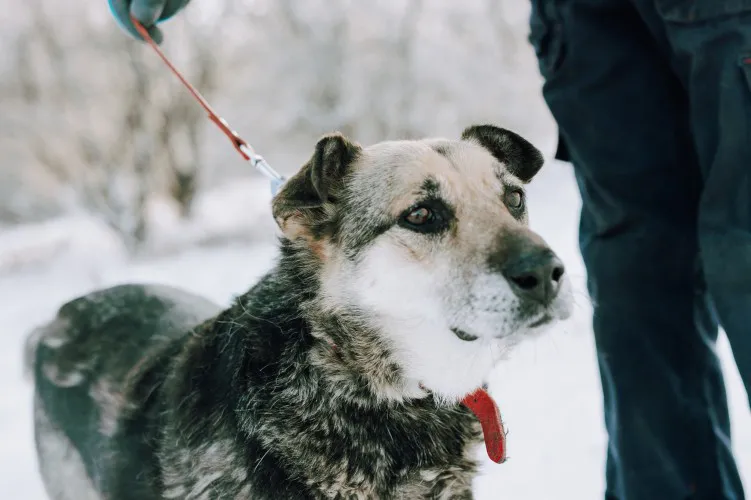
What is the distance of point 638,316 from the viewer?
222 centimetres

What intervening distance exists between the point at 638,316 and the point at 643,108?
696mm

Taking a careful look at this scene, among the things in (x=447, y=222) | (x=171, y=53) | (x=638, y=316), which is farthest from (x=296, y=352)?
(x=171, y=53)

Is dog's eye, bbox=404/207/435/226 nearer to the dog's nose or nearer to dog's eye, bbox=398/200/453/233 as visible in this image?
dog's eye, bbox=398/200/453/233

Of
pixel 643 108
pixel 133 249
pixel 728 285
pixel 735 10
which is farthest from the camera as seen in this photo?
pixel 133 249

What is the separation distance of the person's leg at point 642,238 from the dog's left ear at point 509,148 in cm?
14

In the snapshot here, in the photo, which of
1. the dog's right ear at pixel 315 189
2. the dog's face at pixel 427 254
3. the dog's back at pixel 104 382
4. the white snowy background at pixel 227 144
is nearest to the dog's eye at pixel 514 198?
the dog's face at pixel 427 254

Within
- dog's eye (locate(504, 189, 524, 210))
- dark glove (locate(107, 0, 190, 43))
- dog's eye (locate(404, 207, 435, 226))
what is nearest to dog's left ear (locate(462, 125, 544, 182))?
dog's eye (locate(504, 189, 524, 210))

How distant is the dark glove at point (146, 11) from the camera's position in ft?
7.95

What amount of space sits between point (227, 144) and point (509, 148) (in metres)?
14.0

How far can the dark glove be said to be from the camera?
2424mm

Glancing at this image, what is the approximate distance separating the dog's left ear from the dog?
0.24 m

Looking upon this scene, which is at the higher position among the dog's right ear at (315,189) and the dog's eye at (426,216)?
the dog's right ear at (315,189)

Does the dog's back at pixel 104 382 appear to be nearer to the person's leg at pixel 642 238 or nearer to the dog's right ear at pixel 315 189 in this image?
the dog's right ear at pixel 315 189

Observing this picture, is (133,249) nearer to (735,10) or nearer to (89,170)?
(89,170)
